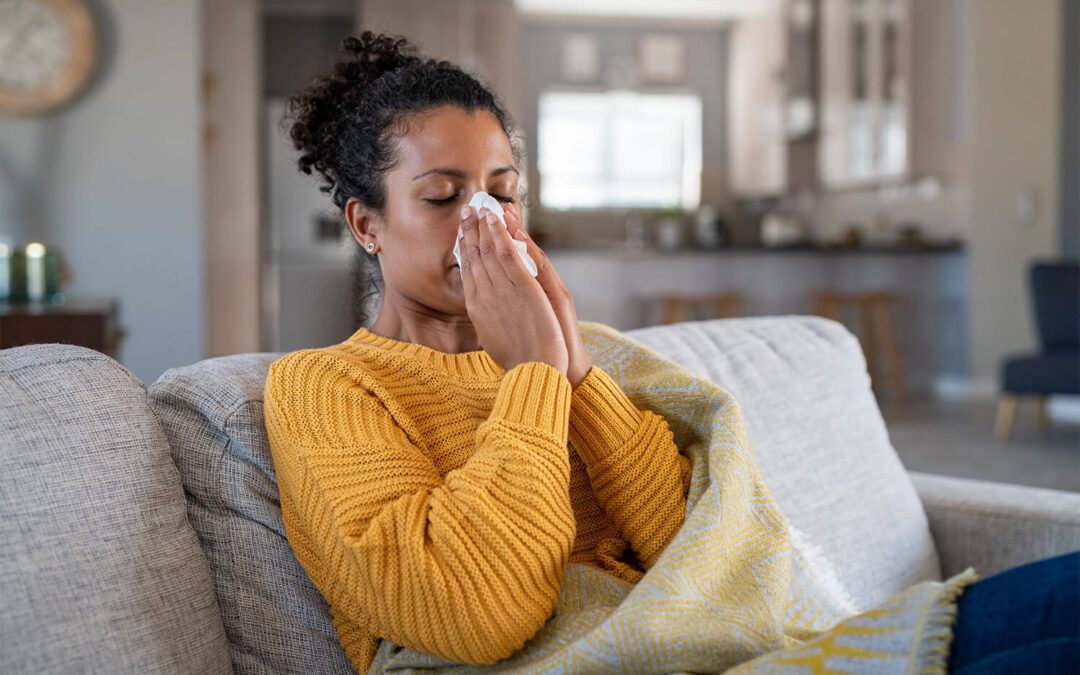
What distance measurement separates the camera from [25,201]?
15.9ft

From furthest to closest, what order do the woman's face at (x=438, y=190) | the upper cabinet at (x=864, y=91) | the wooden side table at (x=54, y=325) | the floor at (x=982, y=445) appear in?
the upper cabinet at (x=864, y=91) → the floor at (x=982, y=445) → the wooden side table at (x=54, y=325) → the woman's face at (x=438, y=190)

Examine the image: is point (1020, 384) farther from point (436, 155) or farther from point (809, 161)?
point (436, 155)

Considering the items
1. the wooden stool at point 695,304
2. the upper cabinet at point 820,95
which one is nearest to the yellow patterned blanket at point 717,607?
the wooden stool at point 695,304

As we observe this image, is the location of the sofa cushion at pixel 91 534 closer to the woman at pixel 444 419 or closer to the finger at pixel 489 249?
the woman at pixel 444 419

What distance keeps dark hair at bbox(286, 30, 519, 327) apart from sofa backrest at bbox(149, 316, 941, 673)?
24cm

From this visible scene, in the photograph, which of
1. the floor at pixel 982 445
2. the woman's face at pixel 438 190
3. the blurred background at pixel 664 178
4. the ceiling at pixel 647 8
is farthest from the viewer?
the ceiling at pixel 647 8

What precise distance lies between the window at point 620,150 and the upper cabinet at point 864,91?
1917 millimetres

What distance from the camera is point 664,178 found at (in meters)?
9.16

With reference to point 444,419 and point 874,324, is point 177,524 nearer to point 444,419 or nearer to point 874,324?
point 444,419

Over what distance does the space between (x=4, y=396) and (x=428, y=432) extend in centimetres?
41

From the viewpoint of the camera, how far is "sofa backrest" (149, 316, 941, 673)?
1.07 meters

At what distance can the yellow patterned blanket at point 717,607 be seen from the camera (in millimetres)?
824

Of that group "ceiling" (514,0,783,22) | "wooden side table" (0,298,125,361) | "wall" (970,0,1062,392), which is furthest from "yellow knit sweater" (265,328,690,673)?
"ceiling" (514,0,783,22)

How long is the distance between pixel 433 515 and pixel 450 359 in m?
0.29
